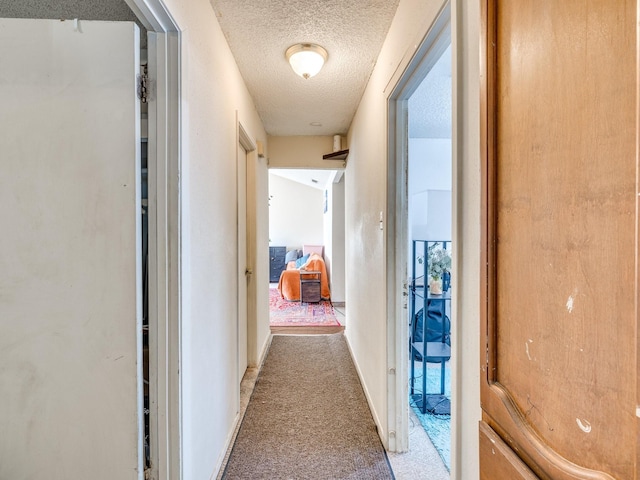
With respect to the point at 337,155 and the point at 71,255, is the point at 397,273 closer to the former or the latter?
the point at 71,255

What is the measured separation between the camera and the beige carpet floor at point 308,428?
1.59m

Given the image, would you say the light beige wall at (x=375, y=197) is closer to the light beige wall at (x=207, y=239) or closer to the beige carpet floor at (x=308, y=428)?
the beige carpet floor at (x=308, y=428)

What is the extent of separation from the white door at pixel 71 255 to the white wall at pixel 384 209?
107cm

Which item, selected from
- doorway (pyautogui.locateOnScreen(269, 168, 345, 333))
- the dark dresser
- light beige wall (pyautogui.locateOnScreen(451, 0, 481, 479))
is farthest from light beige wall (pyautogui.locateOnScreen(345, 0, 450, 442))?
the dark dresser

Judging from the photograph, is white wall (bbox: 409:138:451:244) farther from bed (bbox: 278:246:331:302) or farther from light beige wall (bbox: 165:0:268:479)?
bed (bbox: 278:246:331:302)

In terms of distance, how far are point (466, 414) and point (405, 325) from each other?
84 cm

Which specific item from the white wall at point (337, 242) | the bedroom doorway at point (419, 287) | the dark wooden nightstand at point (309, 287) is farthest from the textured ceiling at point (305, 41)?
the dark wooden nightstand at point (309, 287)

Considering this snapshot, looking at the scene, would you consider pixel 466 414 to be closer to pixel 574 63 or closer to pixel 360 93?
pixel 574 63

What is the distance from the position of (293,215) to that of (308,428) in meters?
7.16

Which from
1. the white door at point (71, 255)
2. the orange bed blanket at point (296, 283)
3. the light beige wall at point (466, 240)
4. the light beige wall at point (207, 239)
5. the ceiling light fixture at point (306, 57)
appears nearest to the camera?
the light beige wall at point (466, 240)

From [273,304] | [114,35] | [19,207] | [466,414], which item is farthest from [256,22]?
[273,304]

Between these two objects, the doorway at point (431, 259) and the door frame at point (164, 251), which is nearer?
the door frame at point (164, 251)

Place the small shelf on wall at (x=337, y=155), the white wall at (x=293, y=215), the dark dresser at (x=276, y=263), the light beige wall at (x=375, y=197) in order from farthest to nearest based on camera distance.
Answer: the white wall at (x=293, y=215)
the dark dresser at (x=276, y=263)
the small shelf on wall at (x=337, y=155)
the light beige wall at (x=375, y=197)

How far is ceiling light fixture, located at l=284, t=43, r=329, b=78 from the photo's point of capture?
190cm
